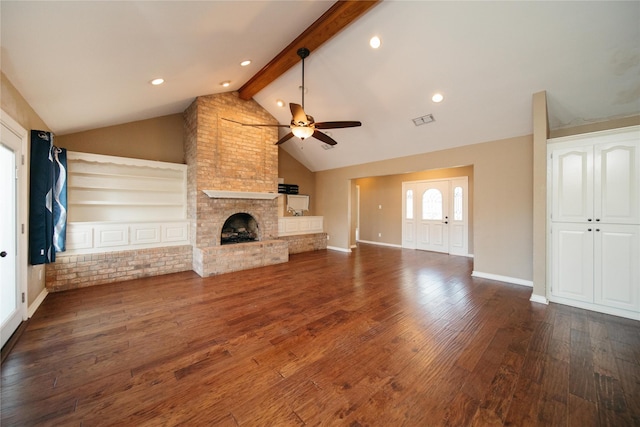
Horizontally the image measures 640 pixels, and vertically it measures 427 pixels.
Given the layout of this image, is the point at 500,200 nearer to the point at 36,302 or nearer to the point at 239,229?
the point at 239,229

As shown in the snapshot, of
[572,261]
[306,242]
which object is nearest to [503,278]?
[572,261]

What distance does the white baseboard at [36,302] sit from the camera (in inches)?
112

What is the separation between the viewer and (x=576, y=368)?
1.99 meters

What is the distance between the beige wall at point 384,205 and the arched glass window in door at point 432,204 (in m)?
0.48

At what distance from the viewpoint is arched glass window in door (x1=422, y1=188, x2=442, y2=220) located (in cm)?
715

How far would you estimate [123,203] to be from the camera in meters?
4.67

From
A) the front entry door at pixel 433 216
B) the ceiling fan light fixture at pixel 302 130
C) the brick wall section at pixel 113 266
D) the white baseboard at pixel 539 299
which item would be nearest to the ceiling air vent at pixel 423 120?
the ceiling fan light fixture at pixel 302 130

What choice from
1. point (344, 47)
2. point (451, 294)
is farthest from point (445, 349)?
point (344, 47)

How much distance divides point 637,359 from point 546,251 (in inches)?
61.7

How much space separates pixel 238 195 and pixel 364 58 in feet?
11.7

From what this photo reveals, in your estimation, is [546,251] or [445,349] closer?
[445,349]

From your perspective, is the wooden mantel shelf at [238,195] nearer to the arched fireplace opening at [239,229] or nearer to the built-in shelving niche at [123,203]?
the arched fireplace opening at [239,229]

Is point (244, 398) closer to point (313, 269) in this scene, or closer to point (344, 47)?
point (313, 269)

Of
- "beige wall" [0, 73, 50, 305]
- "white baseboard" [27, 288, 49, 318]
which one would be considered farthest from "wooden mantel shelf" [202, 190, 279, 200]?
"white baseboard" [27, 288, 49, 318]
